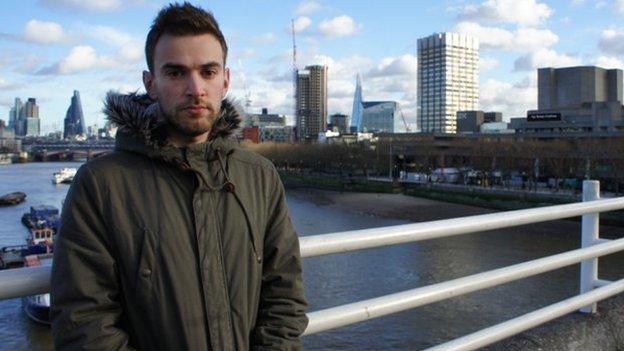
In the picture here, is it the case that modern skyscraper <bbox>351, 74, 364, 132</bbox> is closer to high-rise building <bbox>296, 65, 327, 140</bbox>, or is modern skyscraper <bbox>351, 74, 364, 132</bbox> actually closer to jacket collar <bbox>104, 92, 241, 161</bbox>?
high-rise building <bbox>296, 65, 327, 140</bbox>

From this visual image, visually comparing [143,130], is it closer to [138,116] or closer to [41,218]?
[138,116]

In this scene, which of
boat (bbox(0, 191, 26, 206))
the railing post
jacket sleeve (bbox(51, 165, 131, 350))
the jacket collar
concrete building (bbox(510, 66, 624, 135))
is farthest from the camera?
concrete building (bbox(510, 66, 624, 135))

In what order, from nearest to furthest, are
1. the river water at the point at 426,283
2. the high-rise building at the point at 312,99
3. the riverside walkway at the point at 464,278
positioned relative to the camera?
the riverside walkway at the point at 464,278 → the river water at the point at 426,283 → the high-rise building at the point at 312,99

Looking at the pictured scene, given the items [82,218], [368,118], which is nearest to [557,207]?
[82,218]

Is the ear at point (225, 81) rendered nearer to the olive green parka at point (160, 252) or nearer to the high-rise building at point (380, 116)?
the olive green parka at point (160, 252)

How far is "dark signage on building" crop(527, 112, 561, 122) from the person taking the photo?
7088 centimetres

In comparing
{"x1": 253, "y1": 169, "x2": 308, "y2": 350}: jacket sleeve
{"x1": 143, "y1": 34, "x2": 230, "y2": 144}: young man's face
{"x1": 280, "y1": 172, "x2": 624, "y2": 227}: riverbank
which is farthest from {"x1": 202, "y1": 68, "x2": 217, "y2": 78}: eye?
{"x1": 280, "y1": 172, "x2": 624, "y2": 227}: riverbank

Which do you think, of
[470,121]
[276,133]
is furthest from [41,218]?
[276,133]

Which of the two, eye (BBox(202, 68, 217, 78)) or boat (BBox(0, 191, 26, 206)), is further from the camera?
boat (BBox(0, 191, 26, 206))

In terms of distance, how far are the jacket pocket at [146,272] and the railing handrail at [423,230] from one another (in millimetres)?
564

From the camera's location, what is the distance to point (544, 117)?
72.0m

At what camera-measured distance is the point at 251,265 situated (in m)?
1.39

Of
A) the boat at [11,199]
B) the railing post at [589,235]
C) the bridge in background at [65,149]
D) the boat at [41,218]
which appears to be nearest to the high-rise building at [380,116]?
the bridge in background at [65,149]

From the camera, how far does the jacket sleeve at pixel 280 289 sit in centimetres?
142
